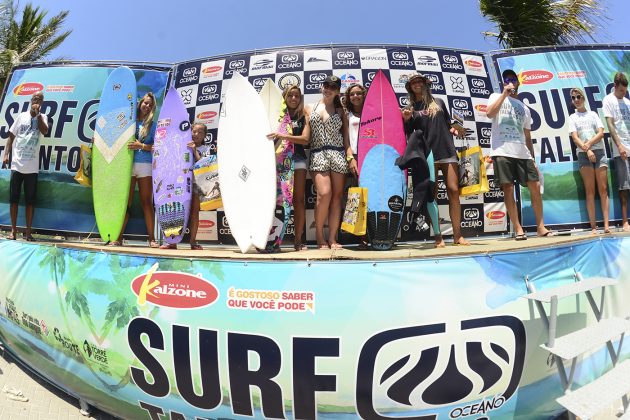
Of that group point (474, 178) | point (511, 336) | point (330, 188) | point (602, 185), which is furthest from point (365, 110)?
point (602, 185)

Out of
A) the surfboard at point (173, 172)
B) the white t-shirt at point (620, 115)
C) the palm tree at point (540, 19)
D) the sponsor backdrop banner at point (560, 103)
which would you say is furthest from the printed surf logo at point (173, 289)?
the palm tree at point (540, 19)

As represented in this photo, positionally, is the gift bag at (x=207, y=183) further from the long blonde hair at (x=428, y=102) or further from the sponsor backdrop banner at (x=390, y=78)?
the long blonde hair at (x=428, y=102)

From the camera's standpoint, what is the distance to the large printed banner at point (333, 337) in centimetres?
190

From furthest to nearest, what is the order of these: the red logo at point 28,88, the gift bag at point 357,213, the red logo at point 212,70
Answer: the red logo at point 28,88, the red logo at point 212,70, the gift bag at point 357,213

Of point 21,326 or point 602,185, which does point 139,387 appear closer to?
point 21,326

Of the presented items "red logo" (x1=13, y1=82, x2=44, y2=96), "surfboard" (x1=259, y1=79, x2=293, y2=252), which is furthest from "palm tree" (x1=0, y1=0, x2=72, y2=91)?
"surfboard" (x1=259, y1=79, x2=293, y2=252)

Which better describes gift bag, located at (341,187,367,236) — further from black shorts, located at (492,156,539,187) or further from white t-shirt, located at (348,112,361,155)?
black shorts, located at (492,156,539,187)

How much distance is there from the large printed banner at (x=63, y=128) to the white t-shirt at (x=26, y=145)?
0.49 m

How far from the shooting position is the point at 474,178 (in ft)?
11.3

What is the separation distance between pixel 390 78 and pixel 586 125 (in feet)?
7.72

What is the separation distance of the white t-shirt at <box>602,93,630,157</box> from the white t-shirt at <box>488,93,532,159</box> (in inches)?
54.2

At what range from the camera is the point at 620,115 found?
3928 millimetres

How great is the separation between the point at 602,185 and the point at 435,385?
3591 mm

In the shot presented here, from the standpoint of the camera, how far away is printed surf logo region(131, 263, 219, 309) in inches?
81.3
